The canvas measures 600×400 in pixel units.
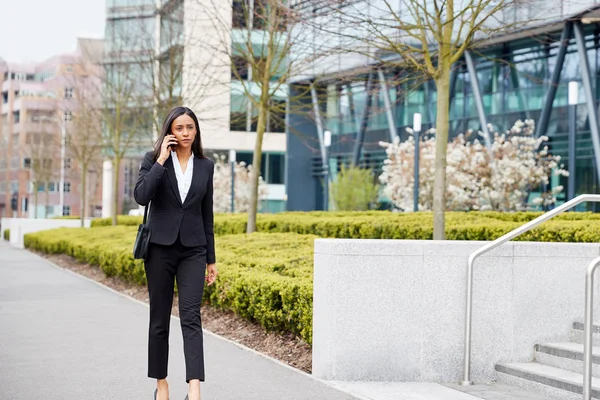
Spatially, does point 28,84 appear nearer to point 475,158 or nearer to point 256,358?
point 475,158

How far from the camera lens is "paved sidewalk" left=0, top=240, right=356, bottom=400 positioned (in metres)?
7.23

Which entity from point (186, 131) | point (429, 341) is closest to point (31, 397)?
point (186, 131)

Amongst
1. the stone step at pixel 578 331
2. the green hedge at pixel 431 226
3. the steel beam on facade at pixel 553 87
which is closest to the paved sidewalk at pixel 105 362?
the stone step at pixel 578 331

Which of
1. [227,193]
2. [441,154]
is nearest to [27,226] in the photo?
[227,193]

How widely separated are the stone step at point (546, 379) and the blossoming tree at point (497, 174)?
19.5 m

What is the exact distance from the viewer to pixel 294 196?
164 feet

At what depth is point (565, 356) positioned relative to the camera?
7.98m

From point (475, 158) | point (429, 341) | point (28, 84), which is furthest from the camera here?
point (28, 84)

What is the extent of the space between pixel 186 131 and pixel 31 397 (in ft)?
7.48

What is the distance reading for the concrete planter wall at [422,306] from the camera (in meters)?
7.88

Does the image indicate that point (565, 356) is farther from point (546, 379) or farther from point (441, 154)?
point (441, 154)

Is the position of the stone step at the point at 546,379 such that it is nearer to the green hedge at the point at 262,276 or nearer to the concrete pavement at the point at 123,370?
the concrete pavement at the point at 123,370

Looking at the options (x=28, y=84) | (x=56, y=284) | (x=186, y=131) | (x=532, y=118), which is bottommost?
(x=56, y=284)

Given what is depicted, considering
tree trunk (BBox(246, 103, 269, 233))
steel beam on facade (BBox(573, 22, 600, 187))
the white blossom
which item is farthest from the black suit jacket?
the white blossom
